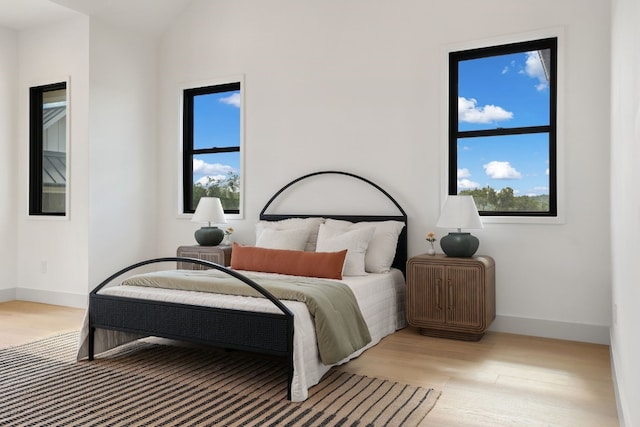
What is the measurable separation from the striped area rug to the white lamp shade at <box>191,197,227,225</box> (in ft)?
5.71

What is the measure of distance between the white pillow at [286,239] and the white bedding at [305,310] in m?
0.65

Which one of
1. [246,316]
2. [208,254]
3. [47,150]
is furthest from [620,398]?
[47,150]

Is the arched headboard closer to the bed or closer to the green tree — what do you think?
the bed

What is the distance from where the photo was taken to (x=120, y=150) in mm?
5289

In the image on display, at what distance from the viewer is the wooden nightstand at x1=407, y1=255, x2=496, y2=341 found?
12.0 feet

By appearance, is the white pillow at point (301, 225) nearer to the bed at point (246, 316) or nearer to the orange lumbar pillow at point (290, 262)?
the bed at point (246, 316)

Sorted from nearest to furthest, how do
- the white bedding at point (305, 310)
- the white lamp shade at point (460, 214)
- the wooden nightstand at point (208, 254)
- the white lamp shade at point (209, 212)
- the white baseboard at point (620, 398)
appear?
the white baseboard at point (620, 398) < the white bedding at point (305, 310) < the white lamp shade at point (460, 214) < the wooden nightstand at point (208, 254) < the white lamp shade at point (209, 212)

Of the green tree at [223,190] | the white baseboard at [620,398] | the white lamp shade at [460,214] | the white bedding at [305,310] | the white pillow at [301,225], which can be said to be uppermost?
the green tree at [223,190]

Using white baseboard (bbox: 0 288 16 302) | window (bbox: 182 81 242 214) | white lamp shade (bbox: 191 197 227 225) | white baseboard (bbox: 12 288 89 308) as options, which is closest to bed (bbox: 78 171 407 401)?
white lamp shade (bbox: 191 197 227 225)

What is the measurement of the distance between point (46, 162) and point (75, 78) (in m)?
1.02

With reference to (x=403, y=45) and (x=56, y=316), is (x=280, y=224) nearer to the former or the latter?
(x=403, y=45)

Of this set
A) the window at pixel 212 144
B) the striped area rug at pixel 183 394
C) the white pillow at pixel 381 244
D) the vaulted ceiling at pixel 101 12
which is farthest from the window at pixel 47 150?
the white pillow at pixel 381 244

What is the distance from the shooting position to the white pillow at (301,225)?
4.41 meters

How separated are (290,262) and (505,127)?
79.9 inches
